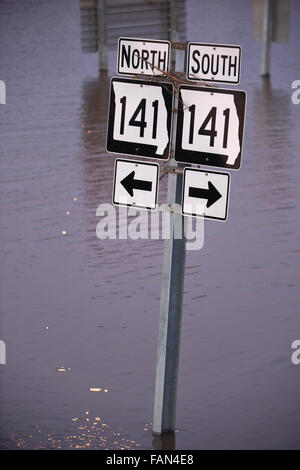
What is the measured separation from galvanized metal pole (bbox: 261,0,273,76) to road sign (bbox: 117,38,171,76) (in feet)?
46.2

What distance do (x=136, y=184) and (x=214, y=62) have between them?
1.03m

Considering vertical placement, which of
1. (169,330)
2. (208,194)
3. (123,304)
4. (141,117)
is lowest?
(169,330)

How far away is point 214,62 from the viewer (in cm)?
704

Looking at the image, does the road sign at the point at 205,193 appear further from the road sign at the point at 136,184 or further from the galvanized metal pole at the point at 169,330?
the galvanized metal pole at the point at 169,330

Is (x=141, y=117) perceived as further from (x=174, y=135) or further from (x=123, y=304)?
(x=123, y=304)

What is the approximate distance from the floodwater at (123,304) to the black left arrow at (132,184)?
1949 mm

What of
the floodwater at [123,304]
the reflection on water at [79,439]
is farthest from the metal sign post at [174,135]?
the floodwater at [123,304]

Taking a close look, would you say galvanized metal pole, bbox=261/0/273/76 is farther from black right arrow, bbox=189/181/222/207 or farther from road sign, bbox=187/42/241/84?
black right arrow, bbox=189/181/222/207

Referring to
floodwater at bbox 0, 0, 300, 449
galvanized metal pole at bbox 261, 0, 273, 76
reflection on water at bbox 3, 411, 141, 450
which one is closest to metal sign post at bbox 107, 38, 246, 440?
A: reflection on water at bbox 3, 411, 141, 450

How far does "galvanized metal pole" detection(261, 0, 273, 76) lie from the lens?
2089 centimetres

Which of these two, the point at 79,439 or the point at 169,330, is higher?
the point at 169,330

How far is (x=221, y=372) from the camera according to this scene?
8.85 m

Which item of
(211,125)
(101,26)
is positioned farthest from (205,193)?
(101,26)
